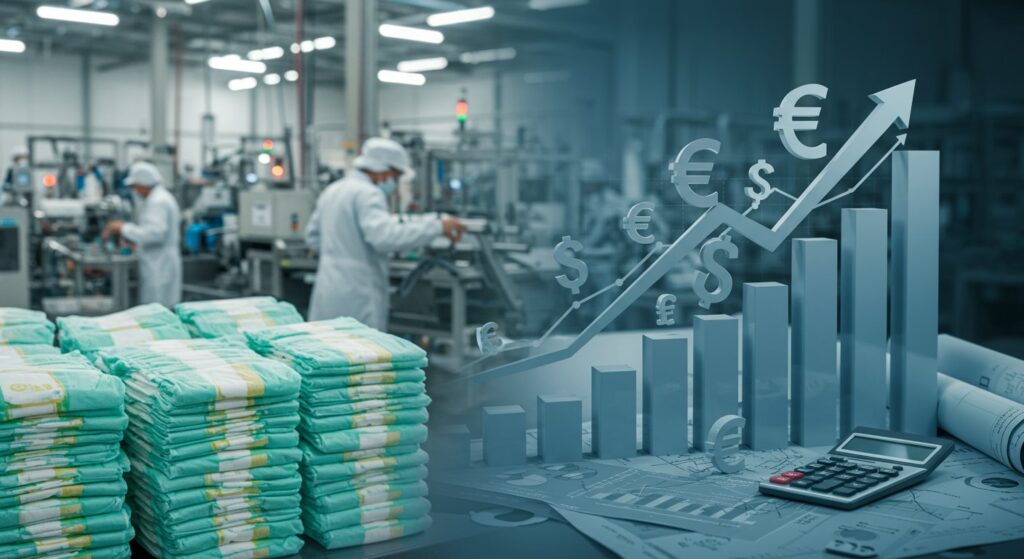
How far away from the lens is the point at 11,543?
43.0 inches

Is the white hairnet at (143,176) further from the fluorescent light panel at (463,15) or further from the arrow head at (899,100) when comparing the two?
the arrow head at (899,100)

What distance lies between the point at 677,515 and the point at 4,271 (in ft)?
16.9

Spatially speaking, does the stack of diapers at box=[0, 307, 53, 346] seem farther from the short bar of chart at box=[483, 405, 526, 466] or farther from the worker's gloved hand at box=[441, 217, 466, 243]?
the worker's gloved hand at box=[441, 217, 466, 243]

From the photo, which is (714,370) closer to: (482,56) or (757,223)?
(757,223)

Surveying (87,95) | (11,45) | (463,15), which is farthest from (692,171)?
(87,95)

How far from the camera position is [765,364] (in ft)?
5.62

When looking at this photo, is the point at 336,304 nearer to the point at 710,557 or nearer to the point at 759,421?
the point at 759,421

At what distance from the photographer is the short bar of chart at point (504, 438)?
1.60 m

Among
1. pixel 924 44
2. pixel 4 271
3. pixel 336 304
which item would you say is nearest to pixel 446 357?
pixel 336 304

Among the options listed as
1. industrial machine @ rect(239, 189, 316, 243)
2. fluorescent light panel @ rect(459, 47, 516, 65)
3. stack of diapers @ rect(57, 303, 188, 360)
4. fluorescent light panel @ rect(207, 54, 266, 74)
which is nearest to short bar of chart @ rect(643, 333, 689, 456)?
stack of diapers @ rect(57, 303, 188, 360)

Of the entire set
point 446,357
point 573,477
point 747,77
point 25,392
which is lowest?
point 446,357

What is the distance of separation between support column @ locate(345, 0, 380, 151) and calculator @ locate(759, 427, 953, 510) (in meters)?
4.49

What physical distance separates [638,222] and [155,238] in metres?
4.36

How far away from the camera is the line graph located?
169 cm
